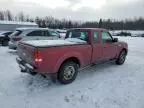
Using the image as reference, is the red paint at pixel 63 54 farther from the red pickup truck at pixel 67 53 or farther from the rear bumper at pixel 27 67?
the rear bumper at pixel 27 67

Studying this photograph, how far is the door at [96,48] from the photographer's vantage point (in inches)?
233

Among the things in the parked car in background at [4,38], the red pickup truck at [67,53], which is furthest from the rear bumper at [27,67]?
the parked car in background at [4,38]

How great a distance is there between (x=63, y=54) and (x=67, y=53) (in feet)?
0.52

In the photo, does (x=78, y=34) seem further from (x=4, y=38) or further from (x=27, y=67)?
(x=4, y=38)

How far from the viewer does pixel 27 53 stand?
4.83m

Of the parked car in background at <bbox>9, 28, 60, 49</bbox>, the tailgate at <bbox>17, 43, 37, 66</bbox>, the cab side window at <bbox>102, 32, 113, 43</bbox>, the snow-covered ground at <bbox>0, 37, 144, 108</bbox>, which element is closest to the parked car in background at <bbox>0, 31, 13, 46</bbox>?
the parked car in background at <bbox>9, 28, 60, 49</bbox>

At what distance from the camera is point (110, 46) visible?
679 centimetres

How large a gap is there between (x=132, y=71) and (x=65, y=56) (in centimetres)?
340

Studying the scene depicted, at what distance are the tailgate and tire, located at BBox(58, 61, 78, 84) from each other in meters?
0.92

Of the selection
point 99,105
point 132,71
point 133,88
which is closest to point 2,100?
point 99,105

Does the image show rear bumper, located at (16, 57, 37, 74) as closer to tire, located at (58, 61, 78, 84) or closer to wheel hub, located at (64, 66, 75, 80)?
tire, located at (58, 61, 78, 84)

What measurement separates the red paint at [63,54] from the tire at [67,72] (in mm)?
217

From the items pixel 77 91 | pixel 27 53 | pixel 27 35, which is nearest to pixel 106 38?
pixel 77 91

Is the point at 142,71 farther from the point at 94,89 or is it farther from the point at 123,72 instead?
the point at 94,89
